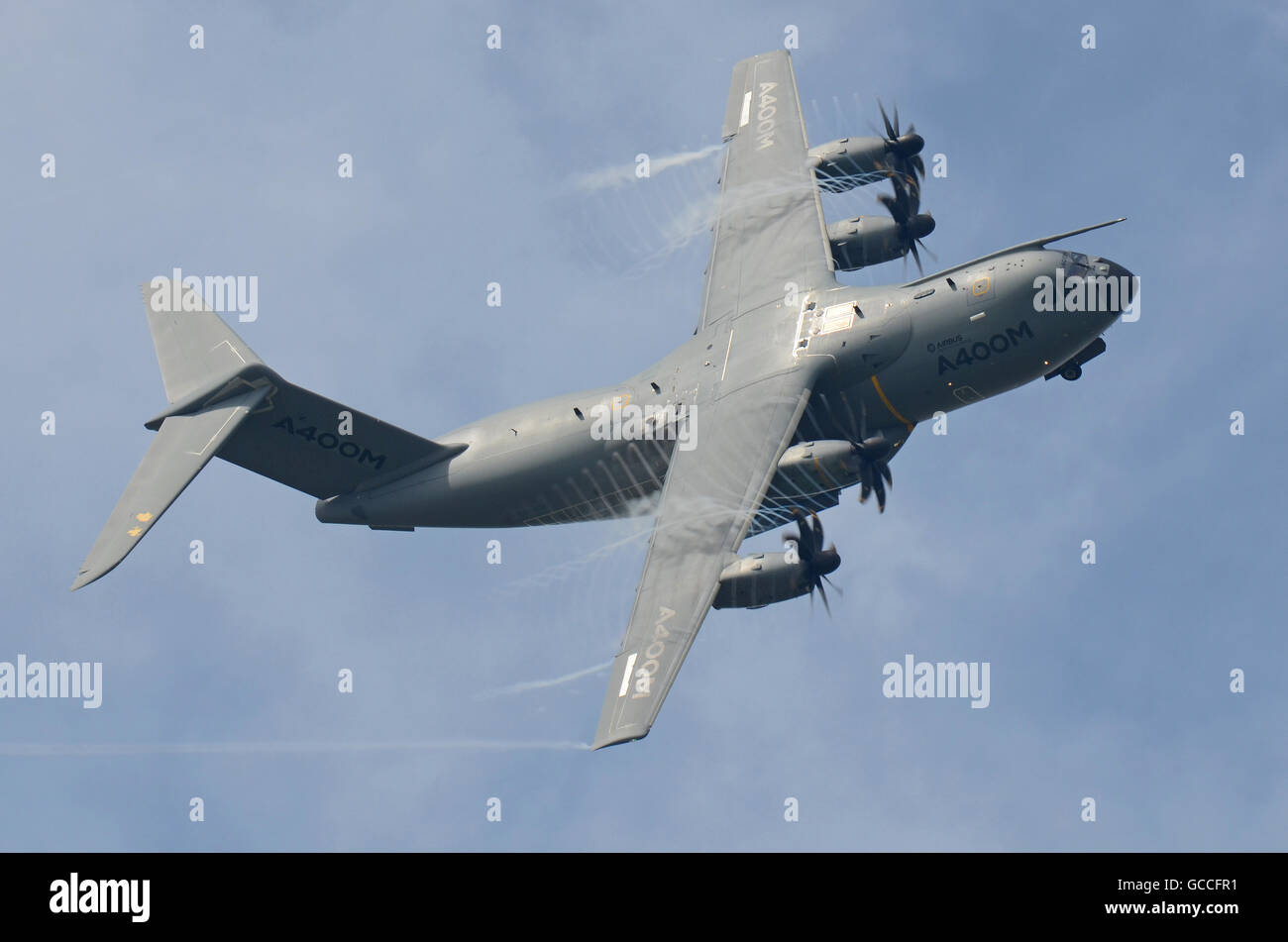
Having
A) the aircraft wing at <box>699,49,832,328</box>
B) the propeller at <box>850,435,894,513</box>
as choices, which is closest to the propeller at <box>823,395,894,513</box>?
the propeller at <box>850,435,894,513</box>

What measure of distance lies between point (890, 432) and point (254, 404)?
17289 millimetres

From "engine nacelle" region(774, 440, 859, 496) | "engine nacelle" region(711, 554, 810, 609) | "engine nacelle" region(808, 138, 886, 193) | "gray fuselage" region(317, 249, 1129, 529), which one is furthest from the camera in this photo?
"engine nacelle" region(808, 138, 886, 193)

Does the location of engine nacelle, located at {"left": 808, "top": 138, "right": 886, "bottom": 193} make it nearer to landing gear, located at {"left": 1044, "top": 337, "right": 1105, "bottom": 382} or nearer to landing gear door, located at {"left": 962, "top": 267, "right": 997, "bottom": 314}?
landing gear door, located at {"left": 962, "top": 267, "right": 997, "bottom": 314}

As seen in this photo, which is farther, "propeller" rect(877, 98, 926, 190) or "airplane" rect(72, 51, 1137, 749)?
"propeller" rect(877, 98, 926, 190)

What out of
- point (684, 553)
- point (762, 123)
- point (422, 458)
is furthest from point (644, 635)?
point (762, 123)

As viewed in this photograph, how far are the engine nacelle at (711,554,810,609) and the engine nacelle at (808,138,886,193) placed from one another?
48.1 ft

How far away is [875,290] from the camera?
174 feet

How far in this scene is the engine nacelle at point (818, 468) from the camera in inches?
1975

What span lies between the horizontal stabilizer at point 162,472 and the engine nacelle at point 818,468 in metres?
14.6

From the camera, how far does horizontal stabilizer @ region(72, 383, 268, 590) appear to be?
47.4 m

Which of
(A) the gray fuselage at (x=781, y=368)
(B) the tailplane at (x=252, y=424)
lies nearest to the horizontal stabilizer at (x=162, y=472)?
(B) the tailplane at (x=252, y=424)

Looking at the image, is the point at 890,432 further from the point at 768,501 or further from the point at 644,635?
the point at 644,635

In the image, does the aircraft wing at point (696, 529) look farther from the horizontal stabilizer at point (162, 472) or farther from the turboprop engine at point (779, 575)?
the horizontal stabilizer at point (162, 472)

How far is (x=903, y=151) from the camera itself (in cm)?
5847
